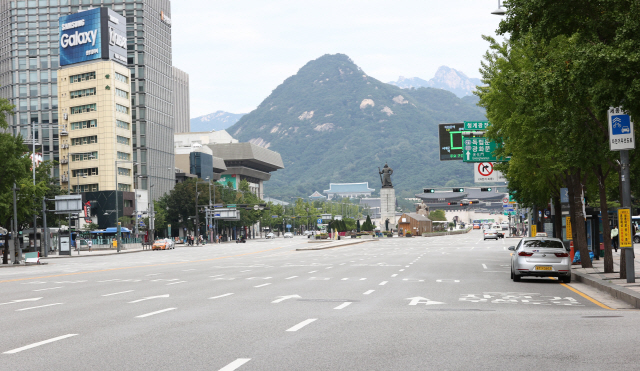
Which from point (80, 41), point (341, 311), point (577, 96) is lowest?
point (341, 311)

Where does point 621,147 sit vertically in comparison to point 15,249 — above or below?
above

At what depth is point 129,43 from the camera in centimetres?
12575

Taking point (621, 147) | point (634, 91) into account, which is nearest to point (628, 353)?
point (634, 91)

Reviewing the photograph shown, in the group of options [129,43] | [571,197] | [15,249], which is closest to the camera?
[571,197]

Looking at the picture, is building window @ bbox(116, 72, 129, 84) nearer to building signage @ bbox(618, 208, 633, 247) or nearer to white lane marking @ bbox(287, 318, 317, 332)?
building signage @ bbox(618, 208, 633, 247)

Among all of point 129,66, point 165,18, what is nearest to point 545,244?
point 129,66

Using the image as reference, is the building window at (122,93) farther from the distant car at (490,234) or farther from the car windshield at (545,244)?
the car windshield at (545,244)

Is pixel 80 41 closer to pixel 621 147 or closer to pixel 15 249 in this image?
pixel 15 249

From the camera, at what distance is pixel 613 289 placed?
57.5 ft

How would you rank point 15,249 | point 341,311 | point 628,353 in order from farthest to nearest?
point 15,249
point 341,311
point 628,353

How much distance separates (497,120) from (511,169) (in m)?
2.75

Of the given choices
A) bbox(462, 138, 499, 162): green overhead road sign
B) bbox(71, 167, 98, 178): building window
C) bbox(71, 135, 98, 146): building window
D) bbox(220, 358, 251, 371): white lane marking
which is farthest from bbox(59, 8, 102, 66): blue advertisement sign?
bbox(220, 358, 251, 371): white lane marking

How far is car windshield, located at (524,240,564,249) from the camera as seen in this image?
75.6 feet

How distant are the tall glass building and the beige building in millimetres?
9864
